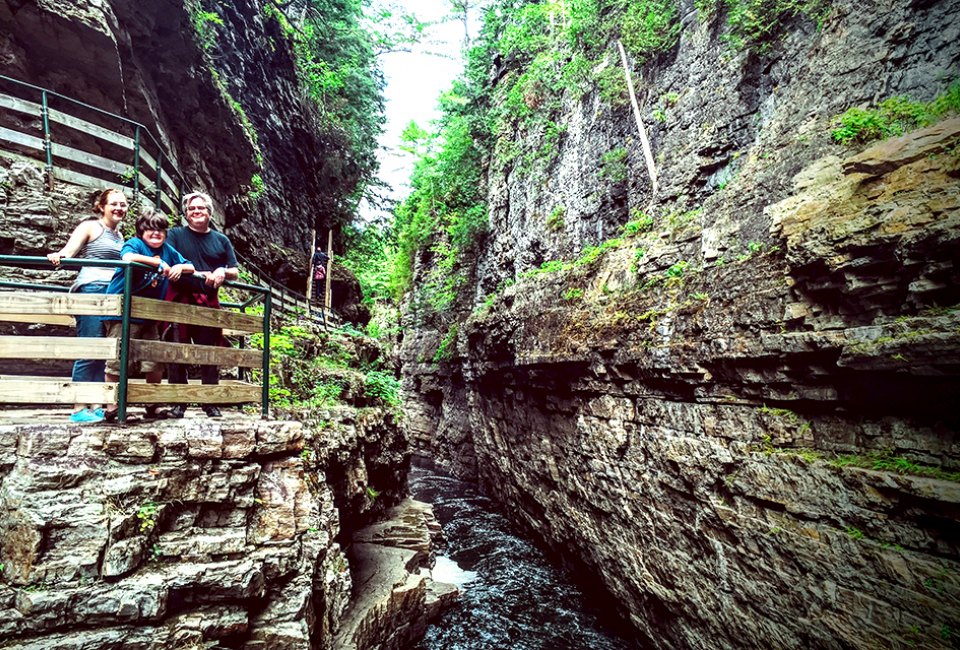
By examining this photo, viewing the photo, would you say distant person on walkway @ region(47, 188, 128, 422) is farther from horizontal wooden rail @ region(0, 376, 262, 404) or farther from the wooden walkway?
horizontal wooden rail @ region(0, 376, 262, 404)

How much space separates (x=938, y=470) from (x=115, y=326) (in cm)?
747

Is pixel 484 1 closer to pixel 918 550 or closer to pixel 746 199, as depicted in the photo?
pixel 746 199

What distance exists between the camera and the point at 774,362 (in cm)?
520

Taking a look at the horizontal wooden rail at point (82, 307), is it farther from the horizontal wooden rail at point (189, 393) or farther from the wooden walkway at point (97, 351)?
the horizontal wooden rail at point (189, 393)

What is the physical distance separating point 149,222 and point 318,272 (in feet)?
33.3

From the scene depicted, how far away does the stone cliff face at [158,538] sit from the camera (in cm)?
266

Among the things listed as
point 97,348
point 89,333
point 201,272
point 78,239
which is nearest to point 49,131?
point 78,239

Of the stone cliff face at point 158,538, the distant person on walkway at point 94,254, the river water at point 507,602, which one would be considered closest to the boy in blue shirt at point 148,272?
the distant person on walkway at point 94,254

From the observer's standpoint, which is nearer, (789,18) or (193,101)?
(789,18)

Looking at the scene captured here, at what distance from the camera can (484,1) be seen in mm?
22016

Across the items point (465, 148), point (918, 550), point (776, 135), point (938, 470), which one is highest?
point (465, 148)

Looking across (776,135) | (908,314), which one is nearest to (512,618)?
(908,314)

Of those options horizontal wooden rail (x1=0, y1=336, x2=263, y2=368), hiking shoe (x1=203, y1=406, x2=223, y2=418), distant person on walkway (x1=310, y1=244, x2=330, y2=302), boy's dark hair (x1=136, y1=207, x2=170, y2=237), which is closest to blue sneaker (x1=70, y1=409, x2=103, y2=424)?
horizontal wooden rail (x1=0, y1=336, x2=263, y2=368)

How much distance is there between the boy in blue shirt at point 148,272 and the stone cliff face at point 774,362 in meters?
6.50
